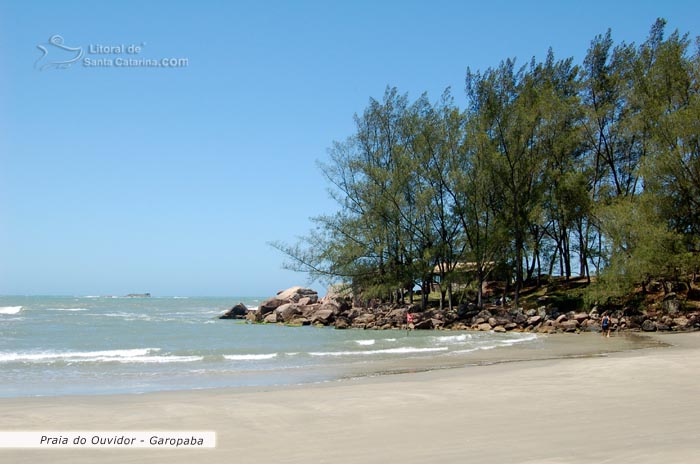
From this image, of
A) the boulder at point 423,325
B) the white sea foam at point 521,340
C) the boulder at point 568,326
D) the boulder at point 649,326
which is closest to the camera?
the white sea foam at point 521,340

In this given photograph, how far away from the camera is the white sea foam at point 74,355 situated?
68.6ft

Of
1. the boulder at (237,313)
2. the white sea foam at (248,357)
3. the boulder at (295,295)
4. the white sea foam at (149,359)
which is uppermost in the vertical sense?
the boulder at (295,295)

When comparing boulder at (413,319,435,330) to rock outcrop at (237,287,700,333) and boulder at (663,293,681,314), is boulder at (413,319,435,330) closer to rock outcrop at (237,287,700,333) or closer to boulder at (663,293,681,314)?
rock outcrop at (237,287,700,333)

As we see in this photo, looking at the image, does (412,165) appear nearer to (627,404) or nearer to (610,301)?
(610,301)

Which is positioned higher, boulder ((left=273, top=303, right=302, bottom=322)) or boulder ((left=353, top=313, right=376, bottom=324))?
boulder ((left=273, top=303, right=302, bottom=322))

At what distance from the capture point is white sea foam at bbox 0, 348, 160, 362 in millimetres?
20906

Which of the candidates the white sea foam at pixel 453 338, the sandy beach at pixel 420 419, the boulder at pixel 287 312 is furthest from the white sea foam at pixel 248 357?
the boulder at pixel 287 312

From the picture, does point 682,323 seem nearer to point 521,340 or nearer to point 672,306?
point 672,306

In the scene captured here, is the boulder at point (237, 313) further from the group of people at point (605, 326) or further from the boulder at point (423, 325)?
the boulder at point (423, 325)

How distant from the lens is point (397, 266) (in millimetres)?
42094
